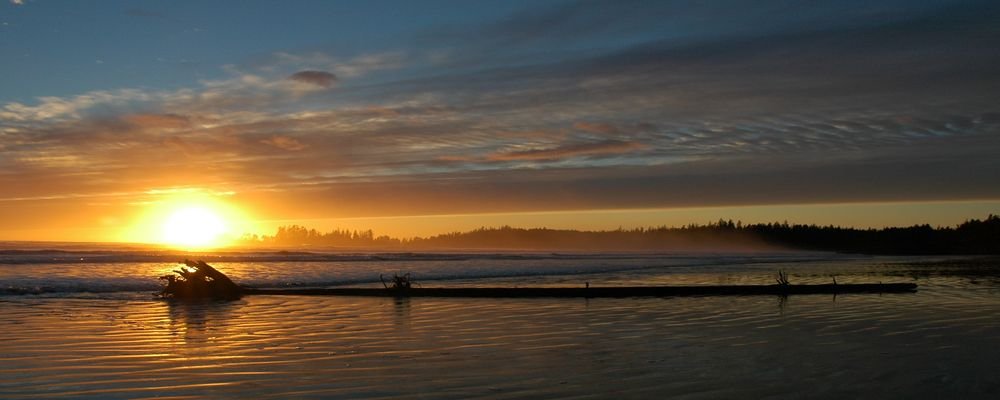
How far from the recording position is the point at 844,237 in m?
139

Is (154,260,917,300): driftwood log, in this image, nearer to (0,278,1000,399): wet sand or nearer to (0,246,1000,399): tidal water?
(0,246,1000,399): tidal water

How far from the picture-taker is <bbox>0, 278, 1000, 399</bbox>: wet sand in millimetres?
10258

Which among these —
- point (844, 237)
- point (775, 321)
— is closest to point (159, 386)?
point (775, 321)

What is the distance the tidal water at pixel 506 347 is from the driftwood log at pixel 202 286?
1.26 meters

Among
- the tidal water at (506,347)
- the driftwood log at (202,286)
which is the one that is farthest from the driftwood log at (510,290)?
the tidal water at (506,347)

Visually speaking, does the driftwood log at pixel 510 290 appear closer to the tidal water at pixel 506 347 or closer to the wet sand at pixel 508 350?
the tidal water at pixel 506 347

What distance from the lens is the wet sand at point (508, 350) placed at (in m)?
10.3

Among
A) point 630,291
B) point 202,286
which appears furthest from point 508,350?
point 202,286

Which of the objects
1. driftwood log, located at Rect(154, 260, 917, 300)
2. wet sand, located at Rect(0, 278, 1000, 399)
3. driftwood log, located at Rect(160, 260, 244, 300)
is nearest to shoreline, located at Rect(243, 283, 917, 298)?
driftwood log, located at Rect(154, 260, 917, 300)

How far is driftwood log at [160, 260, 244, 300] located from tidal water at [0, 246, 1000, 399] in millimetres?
1260

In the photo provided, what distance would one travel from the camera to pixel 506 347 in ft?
46.1

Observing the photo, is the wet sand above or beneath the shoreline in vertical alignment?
beneath

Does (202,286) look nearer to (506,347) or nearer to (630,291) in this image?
(630,291)

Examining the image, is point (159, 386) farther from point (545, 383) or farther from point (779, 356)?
point (779, 356)
